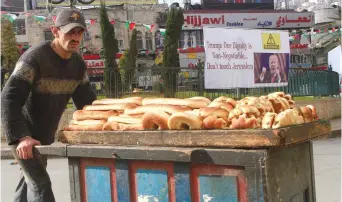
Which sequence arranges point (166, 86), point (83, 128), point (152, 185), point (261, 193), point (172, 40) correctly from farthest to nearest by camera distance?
point (172, 40) → point (166, 86) → point (83, 128) → point (152, 185) → point (261, 193)

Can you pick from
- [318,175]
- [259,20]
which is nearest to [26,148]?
[318,175]

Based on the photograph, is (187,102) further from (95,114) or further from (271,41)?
(271,41)

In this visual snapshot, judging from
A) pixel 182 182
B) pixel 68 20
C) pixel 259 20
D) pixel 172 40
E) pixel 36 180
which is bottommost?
pixel 36 180

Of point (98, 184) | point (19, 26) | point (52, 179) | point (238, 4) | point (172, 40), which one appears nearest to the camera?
point (98, 184)

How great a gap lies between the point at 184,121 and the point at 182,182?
12.1 inches

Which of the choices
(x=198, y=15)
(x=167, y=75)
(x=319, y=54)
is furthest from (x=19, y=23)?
(x=167, y=75)

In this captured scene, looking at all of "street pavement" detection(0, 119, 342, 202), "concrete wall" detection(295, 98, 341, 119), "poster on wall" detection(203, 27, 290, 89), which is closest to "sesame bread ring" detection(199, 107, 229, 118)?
"street pavement" detection(0, 119, 342, 202)

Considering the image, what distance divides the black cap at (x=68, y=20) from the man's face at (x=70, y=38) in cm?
4

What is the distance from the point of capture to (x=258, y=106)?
7.96 feet

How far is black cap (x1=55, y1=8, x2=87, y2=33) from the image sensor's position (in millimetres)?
3016

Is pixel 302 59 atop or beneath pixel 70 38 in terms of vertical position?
atop

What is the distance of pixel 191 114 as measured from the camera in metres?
2.33

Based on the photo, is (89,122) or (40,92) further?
(40,92)

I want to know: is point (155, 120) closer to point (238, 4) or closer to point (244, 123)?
point (244, 123)
